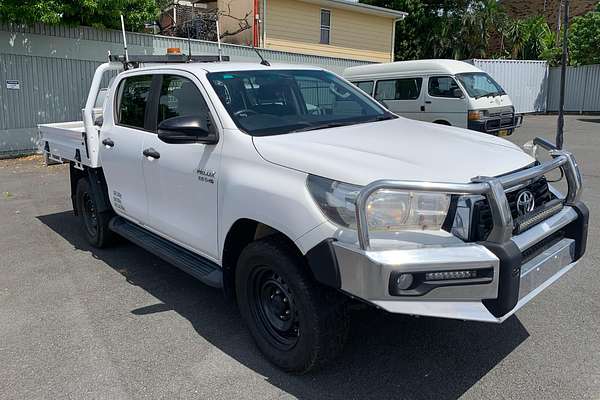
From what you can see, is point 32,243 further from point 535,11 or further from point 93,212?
point 535,11

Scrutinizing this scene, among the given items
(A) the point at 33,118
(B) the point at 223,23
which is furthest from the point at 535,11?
(A) the point at 33,118

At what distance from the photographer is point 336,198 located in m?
2.82

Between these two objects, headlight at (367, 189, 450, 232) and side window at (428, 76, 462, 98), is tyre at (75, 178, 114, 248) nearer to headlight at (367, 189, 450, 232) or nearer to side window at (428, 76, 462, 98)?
headlight at (367, 189, 450, 232)

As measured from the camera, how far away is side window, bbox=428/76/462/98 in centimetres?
1308

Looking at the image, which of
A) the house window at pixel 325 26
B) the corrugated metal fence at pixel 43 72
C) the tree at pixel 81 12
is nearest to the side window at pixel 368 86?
the tree at pixel 81 12

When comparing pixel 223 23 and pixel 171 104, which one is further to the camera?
pixel 223 23

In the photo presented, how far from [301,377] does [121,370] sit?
45.6 inches

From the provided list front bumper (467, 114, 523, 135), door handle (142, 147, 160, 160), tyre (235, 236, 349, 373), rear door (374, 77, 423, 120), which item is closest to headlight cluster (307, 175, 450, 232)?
tyre (235, 236, 349, 373)

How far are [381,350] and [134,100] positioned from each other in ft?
10.3

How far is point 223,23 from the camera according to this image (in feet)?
72.3

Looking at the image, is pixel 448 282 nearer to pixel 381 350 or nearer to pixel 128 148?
pixel 381 350

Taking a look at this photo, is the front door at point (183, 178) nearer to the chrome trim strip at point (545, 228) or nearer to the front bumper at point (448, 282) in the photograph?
the front bumper at point (448, 282)

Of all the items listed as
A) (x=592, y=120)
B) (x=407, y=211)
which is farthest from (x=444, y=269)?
(x=592, y=120)

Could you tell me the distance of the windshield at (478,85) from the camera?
13.1 m
